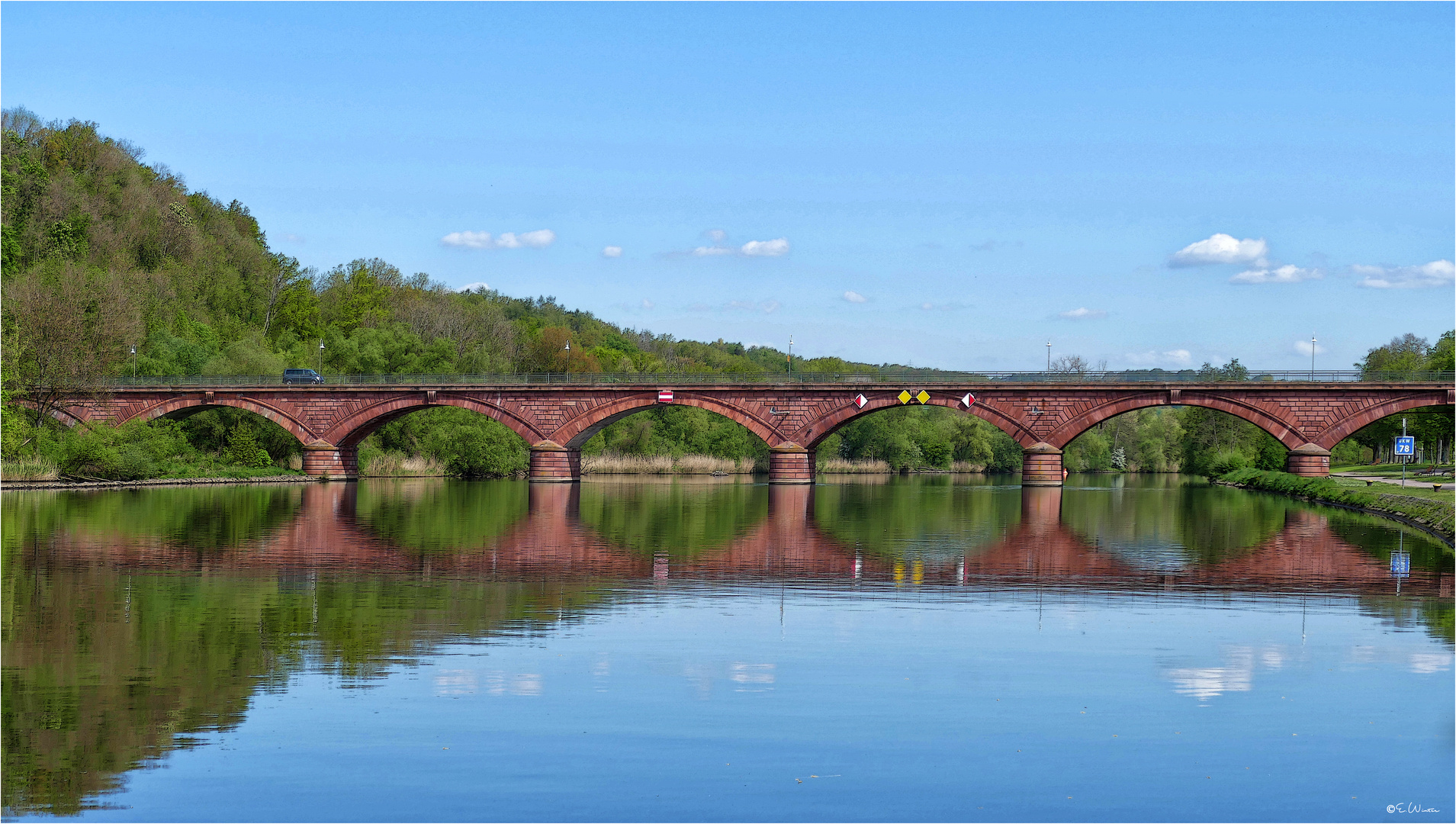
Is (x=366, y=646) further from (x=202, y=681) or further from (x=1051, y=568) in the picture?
(x=1051, y=568)

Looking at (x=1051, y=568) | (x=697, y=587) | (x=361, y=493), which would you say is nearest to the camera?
(x=697, y=587)

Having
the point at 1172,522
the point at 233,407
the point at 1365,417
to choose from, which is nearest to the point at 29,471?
the point at 233,407

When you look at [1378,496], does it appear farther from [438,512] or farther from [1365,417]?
→ [438,512]

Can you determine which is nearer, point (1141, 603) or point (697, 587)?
point (1141, 603)

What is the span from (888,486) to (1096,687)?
6465cm

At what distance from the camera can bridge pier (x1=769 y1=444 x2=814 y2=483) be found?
76000 mm

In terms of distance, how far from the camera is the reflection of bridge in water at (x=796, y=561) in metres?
24.2

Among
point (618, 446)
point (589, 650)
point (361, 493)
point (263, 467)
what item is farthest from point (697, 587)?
point (618, 446)

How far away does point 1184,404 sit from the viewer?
70250 mm

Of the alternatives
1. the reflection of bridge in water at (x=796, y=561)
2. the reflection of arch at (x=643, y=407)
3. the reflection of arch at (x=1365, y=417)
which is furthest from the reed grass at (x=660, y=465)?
the reflection of bridge in water at (x=796, y=561)

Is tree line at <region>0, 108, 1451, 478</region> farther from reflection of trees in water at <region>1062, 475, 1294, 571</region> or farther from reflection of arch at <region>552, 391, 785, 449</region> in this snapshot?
reflection of trees in water at <region>1062, 475, 1294, 571</region>

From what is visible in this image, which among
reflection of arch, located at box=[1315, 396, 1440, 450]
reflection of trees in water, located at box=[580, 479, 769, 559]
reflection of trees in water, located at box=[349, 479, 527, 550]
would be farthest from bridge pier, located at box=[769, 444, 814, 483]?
reflection of arch, located at box=[1315, 396, 1440, 450]

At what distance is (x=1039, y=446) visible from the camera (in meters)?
74.1

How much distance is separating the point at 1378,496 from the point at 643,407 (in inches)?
1592
